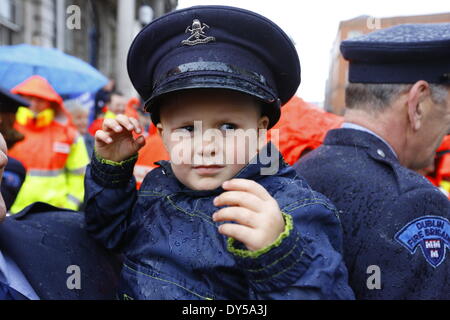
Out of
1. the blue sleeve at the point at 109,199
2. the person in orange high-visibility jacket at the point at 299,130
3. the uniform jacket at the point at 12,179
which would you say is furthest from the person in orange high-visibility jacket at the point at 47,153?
the blue sleeve at the point at 109,199

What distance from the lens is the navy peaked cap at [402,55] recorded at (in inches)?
66.9

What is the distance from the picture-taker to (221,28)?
4.75 ft

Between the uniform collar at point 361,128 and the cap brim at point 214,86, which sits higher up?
the cap brim at point 214,86

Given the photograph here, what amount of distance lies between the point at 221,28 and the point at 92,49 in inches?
604

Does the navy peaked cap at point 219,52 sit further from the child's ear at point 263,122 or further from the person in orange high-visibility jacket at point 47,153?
the person in orange high-visibility jacket at point 47,153

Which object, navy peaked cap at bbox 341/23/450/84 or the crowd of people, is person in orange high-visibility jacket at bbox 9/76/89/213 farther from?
navy peaked cap at bbox 341/23/450/84

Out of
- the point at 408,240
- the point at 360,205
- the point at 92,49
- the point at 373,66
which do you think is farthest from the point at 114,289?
the point at 92,49

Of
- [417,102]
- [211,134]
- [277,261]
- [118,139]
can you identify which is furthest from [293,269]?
[417,102]

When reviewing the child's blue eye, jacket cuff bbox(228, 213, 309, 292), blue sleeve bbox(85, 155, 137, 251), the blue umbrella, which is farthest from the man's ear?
the blue umbrella

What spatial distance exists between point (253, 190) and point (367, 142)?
821 millimetres

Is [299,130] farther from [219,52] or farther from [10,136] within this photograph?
[10,136]

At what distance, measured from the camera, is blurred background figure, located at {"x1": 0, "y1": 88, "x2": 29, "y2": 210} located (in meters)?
2.55

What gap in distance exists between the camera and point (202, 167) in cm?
Answer: 139

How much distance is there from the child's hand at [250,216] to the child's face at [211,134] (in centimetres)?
28
